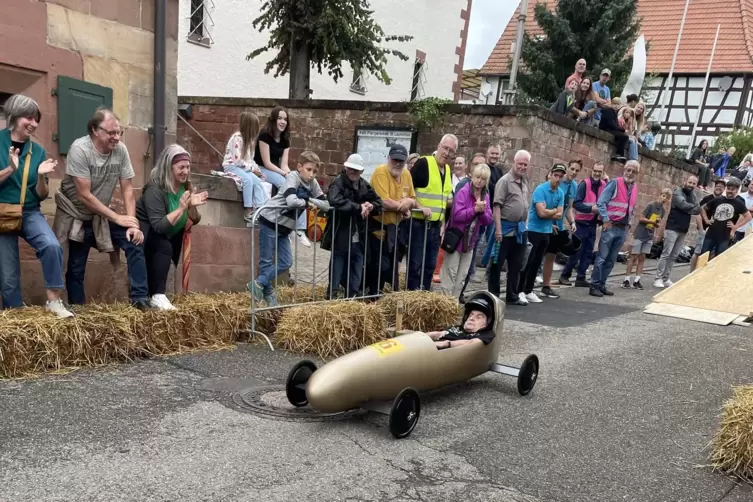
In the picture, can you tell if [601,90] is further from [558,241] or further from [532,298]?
[532,298]

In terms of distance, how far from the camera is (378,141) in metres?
12.0

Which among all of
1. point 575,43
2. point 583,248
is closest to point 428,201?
point 583,248

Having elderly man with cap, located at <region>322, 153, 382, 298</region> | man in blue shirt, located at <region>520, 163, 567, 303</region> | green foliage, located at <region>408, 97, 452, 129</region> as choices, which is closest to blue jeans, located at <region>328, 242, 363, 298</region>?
elderly man with cap, located at <region>322, 153, 382, 298</region>

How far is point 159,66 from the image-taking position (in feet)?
21.9

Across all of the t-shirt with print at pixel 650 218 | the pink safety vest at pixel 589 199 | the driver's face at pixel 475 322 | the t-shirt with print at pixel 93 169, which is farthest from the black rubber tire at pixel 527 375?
the t-shirt with print at pixel 650 218

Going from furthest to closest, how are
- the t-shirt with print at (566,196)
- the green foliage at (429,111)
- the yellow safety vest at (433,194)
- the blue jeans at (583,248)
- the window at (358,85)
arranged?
1. the window at (358,85)
2. the green foliage at (429,111)
3. the blue jeans at (583,248)
4. the t-shirt with print at (566,196)
5. the yellow safety vest at (433,194)

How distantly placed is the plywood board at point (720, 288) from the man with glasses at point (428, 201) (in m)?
3.67

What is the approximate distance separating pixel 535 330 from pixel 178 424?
459 centimetres

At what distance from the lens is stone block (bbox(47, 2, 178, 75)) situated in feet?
18.8

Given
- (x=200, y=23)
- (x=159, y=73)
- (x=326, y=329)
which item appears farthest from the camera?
(x=200, y=23)

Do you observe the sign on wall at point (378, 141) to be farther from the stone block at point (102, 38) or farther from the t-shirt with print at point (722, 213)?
the t-shirt with print at point (722, 213)

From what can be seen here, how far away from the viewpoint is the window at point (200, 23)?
16.3 metres

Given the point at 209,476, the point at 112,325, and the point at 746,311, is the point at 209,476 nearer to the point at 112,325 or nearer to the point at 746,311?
the point at 112,325

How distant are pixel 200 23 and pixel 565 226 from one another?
1194 centimetres
